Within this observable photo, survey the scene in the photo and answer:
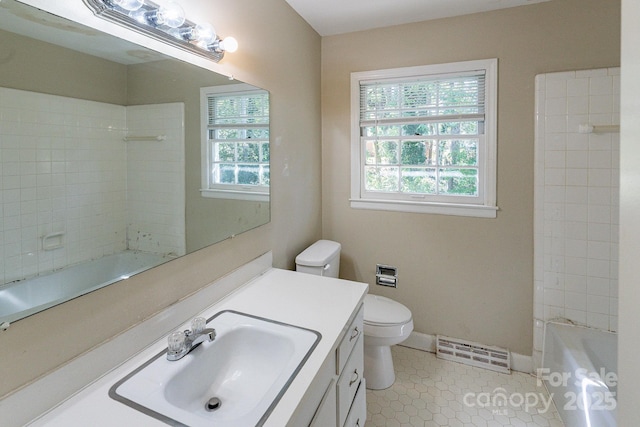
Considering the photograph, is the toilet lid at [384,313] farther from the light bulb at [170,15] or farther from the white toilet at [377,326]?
the light bulb at [170,15]

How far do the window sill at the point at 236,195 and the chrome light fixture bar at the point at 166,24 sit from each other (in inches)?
22.2

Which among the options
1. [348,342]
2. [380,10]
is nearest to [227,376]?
[348,342]

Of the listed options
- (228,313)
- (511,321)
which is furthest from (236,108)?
(511,321)

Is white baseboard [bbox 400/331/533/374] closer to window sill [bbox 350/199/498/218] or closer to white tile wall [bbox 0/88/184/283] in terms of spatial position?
window sill [bbox 350/199/498/218]

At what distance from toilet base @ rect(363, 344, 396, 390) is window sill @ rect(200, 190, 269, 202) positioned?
115 centimetres

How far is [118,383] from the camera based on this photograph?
0.90 meters

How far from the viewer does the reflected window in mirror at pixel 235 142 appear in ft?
4.56

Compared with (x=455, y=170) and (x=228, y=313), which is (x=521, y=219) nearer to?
(x=455, y=170)

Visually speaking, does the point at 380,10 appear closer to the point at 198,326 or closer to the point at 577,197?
the point at 577,197

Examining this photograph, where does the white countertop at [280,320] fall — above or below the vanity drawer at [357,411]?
above

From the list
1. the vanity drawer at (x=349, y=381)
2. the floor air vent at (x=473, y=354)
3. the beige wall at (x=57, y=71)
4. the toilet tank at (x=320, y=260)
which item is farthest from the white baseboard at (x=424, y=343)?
the beige wall at (x=57, y=71)

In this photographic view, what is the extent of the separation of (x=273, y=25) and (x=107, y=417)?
1912 millimetres

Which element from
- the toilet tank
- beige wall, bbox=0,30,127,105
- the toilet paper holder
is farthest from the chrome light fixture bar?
the toilet paper holder

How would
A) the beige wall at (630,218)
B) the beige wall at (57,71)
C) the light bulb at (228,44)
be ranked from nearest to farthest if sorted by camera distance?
the beige wall at (630,218) → the beige wall at (57,71) → the light bulb at (228,44)
